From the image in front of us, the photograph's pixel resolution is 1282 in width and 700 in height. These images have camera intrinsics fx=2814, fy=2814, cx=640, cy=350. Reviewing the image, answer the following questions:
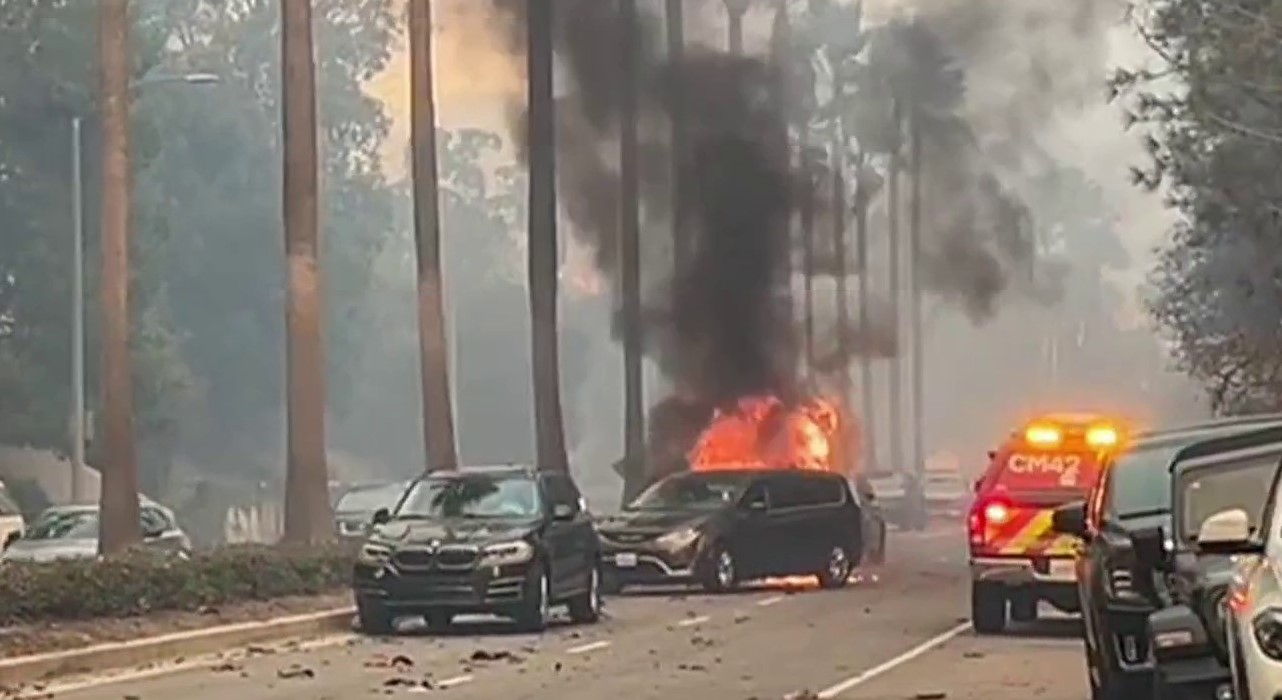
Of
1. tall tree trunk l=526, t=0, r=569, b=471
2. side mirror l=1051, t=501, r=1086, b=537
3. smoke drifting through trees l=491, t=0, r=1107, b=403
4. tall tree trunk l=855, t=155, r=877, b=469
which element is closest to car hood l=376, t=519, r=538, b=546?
side mirror l=1051, t=501, r=1086, b=537

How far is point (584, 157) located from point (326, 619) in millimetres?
21903

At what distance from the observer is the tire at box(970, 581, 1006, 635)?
2447cm

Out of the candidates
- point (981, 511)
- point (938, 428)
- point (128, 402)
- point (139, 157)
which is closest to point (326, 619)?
point (128, 402)

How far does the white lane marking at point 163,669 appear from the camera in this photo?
20.1 meters

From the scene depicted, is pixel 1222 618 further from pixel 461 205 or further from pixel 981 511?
pixel 461 205

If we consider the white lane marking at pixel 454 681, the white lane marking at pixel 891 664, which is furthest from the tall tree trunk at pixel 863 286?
the white lane marking at pixel 454 681

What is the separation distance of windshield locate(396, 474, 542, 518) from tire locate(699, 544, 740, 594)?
605 centimetres

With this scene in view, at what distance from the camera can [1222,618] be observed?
12.0 metres

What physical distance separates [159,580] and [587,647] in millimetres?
4145

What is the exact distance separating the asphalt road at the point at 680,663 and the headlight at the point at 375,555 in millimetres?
713

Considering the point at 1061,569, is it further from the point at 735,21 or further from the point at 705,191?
the point at 735,21

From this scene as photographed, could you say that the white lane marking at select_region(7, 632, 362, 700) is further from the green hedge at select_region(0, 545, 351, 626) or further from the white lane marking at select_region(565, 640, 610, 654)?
the white lane marking at select_region(565, 640, 610, 654)

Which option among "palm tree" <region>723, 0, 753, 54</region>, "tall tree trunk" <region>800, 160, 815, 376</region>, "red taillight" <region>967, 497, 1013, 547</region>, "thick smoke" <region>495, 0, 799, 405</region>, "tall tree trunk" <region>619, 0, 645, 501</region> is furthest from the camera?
"tall tree trunk" <region>800, 160, 815, 376</region>

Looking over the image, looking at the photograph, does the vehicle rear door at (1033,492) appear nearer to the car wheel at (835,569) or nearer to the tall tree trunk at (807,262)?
the car wheel at (835,569)
